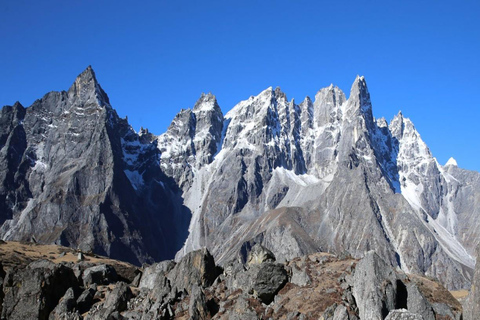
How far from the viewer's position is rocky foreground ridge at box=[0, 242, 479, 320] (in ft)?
117

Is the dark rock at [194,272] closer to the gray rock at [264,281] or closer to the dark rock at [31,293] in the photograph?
the gray rock at [264,281]

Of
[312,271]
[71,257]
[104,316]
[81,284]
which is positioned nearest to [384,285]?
[312,271]

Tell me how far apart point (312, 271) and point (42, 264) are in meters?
36.7

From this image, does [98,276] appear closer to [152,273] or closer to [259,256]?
[152,273]

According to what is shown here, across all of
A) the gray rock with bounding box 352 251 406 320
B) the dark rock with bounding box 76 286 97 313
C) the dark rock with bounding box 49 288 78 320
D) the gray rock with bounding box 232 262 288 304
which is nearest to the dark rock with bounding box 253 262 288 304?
the gray rock with bounding box 232 262 288 304

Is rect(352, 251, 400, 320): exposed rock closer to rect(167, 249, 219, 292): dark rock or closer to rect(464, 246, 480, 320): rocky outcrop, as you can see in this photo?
rect(464, 246, 480, 320): rocky outcrop

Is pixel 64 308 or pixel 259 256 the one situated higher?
pixel 259 256

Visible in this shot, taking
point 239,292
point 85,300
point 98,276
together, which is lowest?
point 239,292

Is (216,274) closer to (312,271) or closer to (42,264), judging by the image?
(312,271)

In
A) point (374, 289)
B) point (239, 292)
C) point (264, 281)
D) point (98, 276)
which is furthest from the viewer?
point (98, 276)

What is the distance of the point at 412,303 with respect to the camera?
115 feet

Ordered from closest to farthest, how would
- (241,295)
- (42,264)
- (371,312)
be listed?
(371,312)
(241,295)
(42,264)

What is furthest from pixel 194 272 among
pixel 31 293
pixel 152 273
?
pixel 31 293

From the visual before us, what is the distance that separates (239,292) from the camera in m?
45.4
